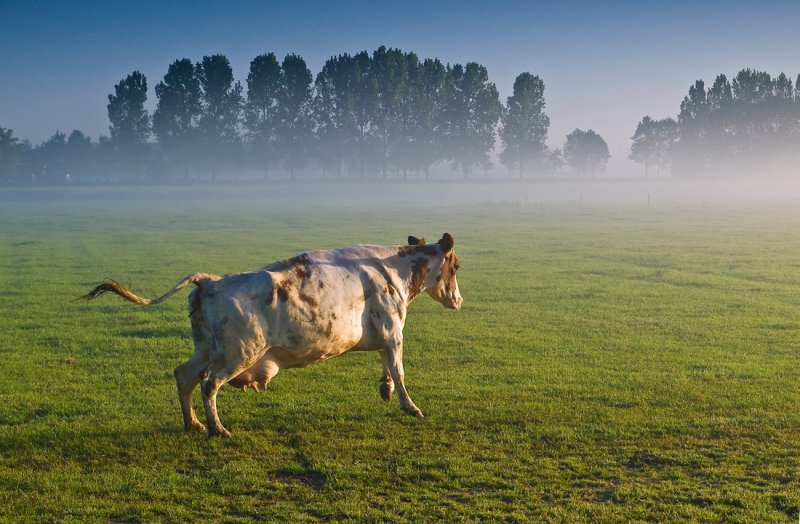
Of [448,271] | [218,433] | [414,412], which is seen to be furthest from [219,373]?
[448,271]

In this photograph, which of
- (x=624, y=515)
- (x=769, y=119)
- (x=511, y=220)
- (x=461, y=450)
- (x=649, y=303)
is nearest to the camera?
(x=624, y=515)

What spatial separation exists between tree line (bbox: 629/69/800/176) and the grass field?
109665 millimetres

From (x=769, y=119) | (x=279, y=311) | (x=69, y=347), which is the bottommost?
(x=69, y=347)

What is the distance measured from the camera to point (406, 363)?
1306 cm

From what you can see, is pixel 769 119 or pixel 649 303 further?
pixel 769 119

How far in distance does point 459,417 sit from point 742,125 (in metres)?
127

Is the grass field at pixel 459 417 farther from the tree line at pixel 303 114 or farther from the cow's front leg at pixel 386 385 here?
the tree line at pixel 303 114

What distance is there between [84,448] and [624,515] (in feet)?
18.6

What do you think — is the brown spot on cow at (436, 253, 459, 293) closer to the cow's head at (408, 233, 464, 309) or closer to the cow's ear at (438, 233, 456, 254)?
the cow's head at (408, 233, 464, 309)

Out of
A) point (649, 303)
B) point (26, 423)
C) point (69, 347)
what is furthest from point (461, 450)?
point (649, 303)

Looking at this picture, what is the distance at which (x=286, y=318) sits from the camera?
8.68 m

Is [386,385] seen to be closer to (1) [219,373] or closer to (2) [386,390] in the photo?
(2) [386,390]

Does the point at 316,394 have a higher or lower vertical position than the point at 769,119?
lower

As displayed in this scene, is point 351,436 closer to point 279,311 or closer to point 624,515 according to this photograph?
point 279,311
